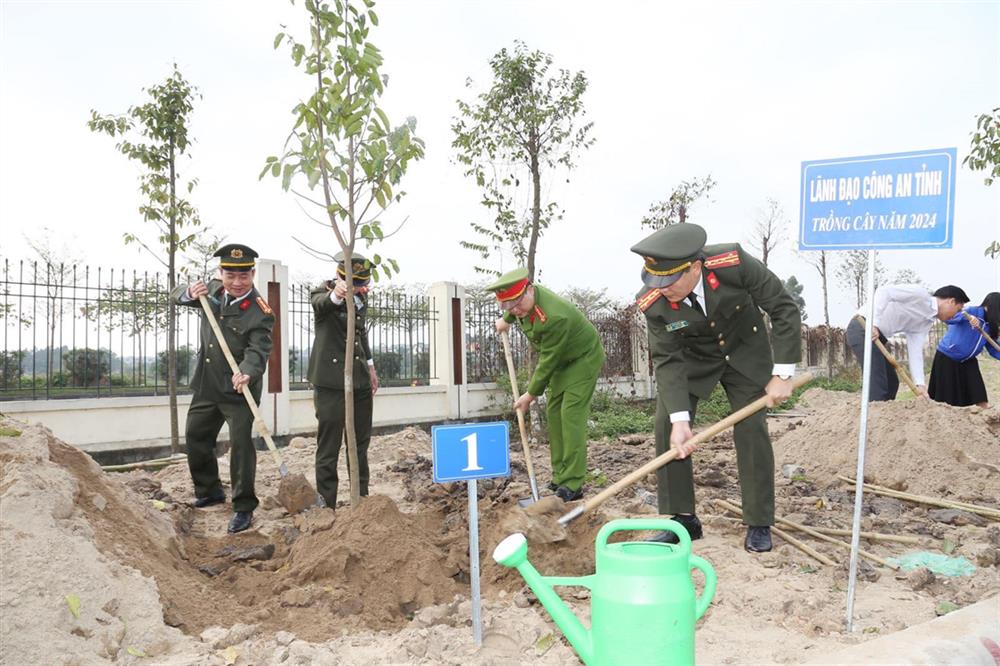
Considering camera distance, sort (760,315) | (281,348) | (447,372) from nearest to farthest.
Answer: (760,315)
(281,348)
(447,372)

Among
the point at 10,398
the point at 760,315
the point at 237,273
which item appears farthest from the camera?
the point at 10,398

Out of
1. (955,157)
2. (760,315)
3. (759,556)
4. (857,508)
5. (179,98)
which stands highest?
(179,98)

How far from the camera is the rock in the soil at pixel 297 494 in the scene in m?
5.13

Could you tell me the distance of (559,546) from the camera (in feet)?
13.1

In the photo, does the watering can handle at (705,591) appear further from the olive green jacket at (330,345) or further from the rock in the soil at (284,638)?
the olive green jacket at (330,345)

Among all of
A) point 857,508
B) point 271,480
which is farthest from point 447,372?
point 857,508

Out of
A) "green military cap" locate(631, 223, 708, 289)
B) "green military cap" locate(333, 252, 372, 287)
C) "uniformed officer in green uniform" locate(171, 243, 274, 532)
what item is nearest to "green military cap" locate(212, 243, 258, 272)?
"uniformed officer in green uniform" locate(171, 243, 274, 532)

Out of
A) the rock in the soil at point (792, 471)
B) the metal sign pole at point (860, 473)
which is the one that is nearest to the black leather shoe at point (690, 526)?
the metal sign pole at point (860, 473)

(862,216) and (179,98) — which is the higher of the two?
(179,98)

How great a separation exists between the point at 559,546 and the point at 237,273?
9.93 ft

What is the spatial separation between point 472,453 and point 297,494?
251 cm

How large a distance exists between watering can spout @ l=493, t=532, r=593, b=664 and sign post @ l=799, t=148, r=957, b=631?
173cm

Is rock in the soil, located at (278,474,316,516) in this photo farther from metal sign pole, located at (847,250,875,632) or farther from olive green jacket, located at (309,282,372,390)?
metal sign pole, located at (847,250,875,632)

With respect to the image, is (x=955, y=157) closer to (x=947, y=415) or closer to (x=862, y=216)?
(x=862, y=216)
